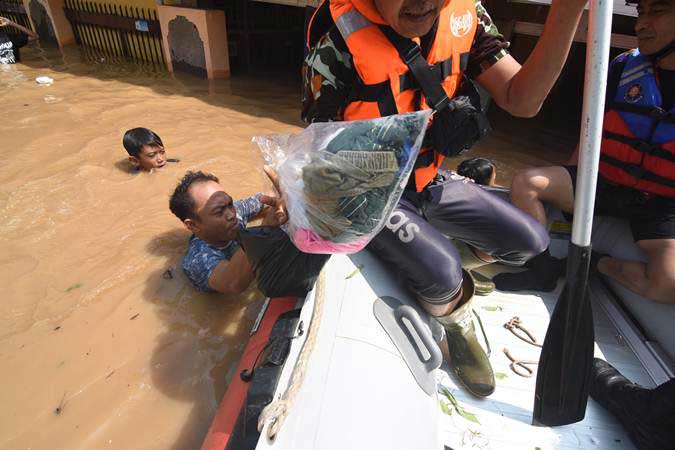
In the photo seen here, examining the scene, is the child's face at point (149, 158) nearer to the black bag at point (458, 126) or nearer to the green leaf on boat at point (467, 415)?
the black bag at point (458, 126)

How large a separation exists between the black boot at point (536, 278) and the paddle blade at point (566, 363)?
28.6 inches

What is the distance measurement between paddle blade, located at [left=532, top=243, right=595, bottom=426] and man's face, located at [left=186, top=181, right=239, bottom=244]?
176cm

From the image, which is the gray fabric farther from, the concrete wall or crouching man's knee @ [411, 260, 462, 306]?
the concrete wall

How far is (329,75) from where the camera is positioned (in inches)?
57.0

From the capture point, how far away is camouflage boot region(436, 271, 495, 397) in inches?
66.2

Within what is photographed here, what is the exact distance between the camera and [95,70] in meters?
6.92

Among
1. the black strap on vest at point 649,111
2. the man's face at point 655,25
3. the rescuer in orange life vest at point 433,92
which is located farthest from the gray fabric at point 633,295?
the man's face at point 655,25

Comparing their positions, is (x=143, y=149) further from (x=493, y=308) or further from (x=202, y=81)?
(x=202, y=81)

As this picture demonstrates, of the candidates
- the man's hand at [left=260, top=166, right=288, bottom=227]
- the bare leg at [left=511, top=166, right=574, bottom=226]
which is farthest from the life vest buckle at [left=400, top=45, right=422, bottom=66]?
the bare leg at [left=511, top=166, right=574, bottom=226]

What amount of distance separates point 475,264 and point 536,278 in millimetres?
548

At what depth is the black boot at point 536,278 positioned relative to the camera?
2.29 metres

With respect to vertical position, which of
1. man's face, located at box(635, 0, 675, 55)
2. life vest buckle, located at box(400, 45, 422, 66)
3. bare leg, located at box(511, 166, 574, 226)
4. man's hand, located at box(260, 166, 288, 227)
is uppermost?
man's face, located at box(635, 0, 675, 55)

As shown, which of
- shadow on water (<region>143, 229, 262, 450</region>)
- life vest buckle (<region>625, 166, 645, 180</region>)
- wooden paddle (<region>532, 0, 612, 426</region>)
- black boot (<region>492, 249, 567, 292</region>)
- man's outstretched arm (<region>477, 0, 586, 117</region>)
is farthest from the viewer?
black boot (<region>492, 249, 567, 292</region>)

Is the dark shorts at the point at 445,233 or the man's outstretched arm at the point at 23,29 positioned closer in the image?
the dark shorts at the point at 445,233
